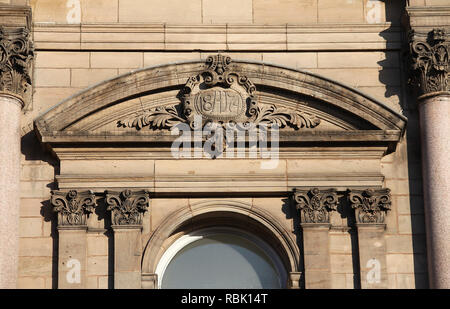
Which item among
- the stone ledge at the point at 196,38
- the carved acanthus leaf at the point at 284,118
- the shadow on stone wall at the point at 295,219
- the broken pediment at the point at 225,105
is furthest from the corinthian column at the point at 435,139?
the shadow on stone wall at the point at 295,219

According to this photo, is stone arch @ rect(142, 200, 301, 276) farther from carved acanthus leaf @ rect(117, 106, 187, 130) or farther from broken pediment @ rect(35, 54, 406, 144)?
carved acanthus leaf @ rect(117, 106, 187, 130)

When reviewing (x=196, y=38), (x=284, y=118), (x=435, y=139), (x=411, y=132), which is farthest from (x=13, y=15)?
(x=435, y=139)

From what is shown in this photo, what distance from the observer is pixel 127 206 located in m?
20.8

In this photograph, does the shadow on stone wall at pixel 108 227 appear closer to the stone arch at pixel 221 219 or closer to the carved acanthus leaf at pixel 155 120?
the stone arch at pixel 221 219

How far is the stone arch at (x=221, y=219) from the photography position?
2083 centimetres

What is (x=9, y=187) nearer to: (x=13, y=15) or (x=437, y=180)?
(x=13, y=15)

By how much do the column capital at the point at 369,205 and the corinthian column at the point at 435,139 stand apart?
71 cm

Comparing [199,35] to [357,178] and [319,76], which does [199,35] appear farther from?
[357,178]

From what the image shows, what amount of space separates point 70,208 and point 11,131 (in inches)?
63.4

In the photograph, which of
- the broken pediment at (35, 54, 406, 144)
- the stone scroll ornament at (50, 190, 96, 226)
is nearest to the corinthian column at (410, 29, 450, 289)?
the broken pediment at (35, 54, 406, 144)

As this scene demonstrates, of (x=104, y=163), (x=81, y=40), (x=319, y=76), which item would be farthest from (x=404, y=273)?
(x=81, y=40)

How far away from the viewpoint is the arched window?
21.4 meters

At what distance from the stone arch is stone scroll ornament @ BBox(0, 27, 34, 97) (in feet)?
11.0

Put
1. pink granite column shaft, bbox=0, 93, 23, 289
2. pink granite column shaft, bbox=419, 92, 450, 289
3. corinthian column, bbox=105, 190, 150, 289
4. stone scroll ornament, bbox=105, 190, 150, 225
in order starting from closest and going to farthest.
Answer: pink granite column shaft, bbox=0, 93, 23, 289 < pink granite column shaft, bbox=419, 92, 450, 289 < corinthian column, bbox=105, 190, 150, 289 < stone scroll ornament, bbox=105, 190, 150, 225
